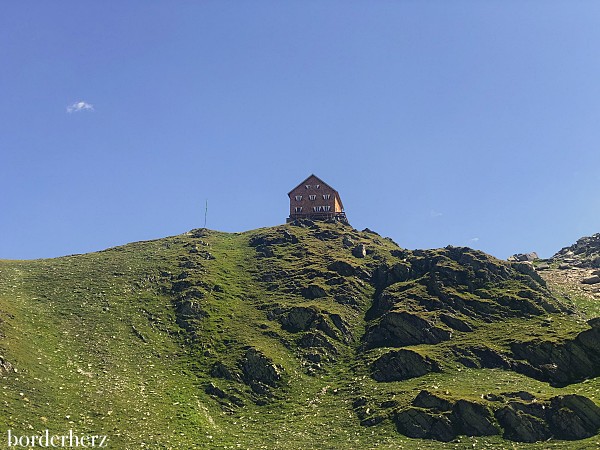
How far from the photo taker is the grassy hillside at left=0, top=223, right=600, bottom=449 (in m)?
65.9

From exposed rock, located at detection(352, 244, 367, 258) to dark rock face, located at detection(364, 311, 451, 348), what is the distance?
1649 inches

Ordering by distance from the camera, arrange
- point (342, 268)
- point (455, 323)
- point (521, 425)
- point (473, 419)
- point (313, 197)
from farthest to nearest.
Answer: point (313, 197) → point (342, 268) → point (455, 323) → point (473, 419) → point (521, 425)

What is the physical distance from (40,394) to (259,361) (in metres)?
33.6

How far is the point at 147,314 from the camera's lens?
100 m

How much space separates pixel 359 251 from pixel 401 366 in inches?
2331

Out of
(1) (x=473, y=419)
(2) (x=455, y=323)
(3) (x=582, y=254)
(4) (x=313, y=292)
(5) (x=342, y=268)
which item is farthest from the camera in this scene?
(3) (x=582, y=254)

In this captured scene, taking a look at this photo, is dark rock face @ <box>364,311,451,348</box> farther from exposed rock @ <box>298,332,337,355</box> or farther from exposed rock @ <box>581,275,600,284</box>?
exposed rock @ <box>581,275,600,284</box>

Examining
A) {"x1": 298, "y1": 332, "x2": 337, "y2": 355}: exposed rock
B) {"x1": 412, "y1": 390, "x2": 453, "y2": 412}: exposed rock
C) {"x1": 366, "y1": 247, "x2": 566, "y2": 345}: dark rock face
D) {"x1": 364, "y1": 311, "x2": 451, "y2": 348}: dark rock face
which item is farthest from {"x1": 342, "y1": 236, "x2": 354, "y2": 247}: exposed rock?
{"x1": 412, "y1": 390, "x2": 453, "y2": 412}: exposed rock

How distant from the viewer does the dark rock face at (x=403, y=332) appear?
307 ft

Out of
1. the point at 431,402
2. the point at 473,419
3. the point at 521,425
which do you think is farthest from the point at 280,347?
the point at 521,425

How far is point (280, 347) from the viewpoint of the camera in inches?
3676

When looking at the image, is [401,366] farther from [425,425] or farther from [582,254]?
[582,254]

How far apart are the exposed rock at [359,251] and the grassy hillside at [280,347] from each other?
4860mm

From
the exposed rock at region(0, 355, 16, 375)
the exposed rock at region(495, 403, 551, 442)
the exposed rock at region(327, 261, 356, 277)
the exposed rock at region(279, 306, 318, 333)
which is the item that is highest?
the exposed rock at region(327, 261, 356, 277)
